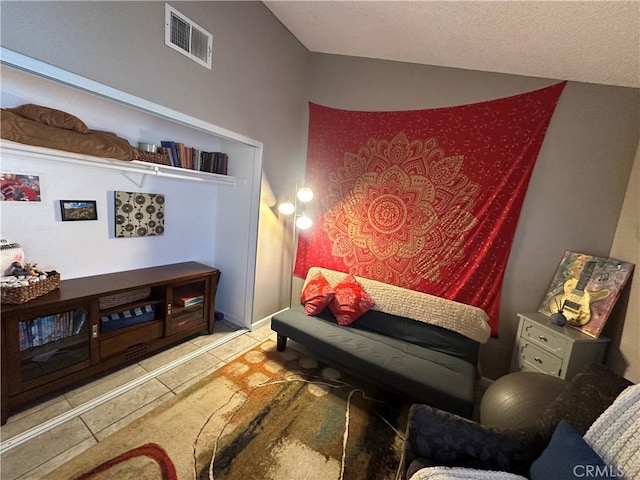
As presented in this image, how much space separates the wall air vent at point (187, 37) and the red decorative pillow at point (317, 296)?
2000 mm

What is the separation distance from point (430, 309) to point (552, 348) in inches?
31.0

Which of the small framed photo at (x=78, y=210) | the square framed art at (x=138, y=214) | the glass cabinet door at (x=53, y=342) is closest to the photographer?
the glass cabinet door at (x=53, y=342)

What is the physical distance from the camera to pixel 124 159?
181 centimetres

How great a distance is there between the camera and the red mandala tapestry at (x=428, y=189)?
6.63ft

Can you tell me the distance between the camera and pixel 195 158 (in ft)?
7.89

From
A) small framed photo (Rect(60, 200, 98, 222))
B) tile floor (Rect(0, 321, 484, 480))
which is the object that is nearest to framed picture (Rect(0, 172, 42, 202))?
small framed photo (Rect(60, 200, 98, 222))

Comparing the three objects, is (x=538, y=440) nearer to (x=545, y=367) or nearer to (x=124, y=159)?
(x=545, y=367)

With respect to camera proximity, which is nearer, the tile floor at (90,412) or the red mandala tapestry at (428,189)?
the tile floor at (90,412)

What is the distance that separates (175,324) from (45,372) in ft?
2.69

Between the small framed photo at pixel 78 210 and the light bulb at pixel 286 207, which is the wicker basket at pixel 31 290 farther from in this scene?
the light bulb at pixel 286 207

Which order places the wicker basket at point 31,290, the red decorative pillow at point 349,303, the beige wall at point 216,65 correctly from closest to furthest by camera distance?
the beige wall at point 216,65 < the wicker basket at point 31,290 < the red decorative pillow at point 349,303

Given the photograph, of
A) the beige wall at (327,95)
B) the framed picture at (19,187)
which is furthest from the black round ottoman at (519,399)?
the framed picture at (19,187)

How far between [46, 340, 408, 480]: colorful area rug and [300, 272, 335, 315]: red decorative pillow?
1.87 ft

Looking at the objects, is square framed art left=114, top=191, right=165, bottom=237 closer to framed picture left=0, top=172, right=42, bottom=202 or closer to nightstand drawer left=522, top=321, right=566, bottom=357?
framed picture left=0, top=172, right=42, bottom=202
